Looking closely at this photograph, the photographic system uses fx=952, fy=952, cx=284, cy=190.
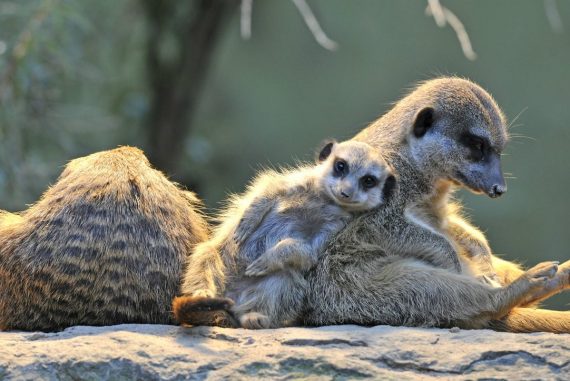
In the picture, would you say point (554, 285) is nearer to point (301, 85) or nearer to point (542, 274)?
point (542, 274)

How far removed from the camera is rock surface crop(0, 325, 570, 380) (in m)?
3.63

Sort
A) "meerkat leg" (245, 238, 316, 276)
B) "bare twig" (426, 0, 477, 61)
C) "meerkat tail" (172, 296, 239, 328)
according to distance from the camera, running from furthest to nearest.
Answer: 1. "bare twig" (426, 0, 477, 61)
2. "meerkat leg" (245, 238, 316, 276)
3. "meerkat tail" (172, 296, 239, 328)

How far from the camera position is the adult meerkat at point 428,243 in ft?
13.9

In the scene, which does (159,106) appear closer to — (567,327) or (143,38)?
(143,38)

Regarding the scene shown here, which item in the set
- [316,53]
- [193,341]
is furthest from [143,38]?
[193,341]

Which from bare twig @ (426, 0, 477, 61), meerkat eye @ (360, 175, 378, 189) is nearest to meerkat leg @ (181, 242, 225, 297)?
meerkat eye @ (360, 175, 378, 189)

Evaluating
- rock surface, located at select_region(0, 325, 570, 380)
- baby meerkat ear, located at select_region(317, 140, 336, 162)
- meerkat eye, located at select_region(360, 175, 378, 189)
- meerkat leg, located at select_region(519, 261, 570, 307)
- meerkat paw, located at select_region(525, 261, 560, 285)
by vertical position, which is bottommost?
rock surface, located at select_region(0, 325, 570, 380)

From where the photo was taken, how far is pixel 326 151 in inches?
193

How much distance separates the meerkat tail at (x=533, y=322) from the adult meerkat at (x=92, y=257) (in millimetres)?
1506

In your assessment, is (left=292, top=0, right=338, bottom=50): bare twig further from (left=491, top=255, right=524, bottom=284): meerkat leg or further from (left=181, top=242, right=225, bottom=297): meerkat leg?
(left=491, top=255, right=524, bottom=284): meerkat leg

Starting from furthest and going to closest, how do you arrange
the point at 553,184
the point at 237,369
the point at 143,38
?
the point at 553,184
the point at 143,38
the point at 237,369

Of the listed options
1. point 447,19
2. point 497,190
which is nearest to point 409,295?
point 497,190

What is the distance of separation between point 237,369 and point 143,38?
6691 millimetres

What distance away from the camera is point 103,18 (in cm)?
920
